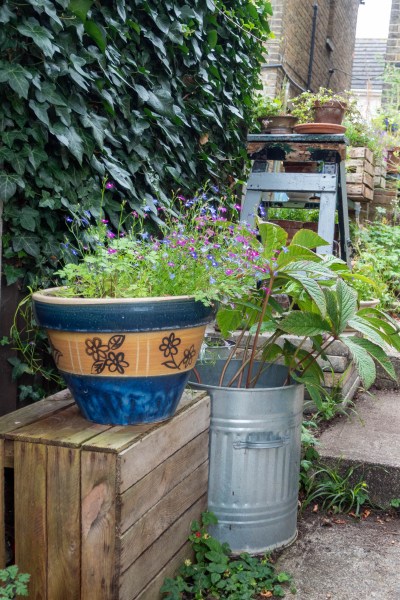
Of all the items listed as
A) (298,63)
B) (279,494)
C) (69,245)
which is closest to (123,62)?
(69,245)

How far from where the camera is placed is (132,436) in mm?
1678

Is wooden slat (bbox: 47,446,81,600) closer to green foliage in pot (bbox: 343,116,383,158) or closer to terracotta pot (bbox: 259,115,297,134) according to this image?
terracotta pot (bbox: 259,115,297,134)

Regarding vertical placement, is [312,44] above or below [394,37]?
below

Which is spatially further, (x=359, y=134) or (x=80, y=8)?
(x=359, y=134)

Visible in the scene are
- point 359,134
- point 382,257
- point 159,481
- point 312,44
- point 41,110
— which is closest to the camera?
point 159,481

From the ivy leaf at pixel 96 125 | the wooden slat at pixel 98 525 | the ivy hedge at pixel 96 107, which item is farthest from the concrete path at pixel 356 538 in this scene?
the ivy leaf at pixel 96 125

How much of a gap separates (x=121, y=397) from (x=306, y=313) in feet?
2.39

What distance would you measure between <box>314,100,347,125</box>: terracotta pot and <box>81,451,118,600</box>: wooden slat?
3.35 m

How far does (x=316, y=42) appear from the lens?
855 centimetres

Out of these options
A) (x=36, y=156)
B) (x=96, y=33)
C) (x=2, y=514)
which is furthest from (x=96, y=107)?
(x=2, y=514)

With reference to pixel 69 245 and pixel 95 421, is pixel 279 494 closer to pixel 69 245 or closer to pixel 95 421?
pixel 95 421

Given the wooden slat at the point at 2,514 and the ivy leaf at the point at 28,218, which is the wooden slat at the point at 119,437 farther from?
the ivy leaf at the point at 28,218

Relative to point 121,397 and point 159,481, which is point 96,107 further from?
point 159,481

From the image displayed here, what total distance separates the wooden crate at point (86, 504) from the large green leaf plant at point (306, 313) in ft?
1.99
